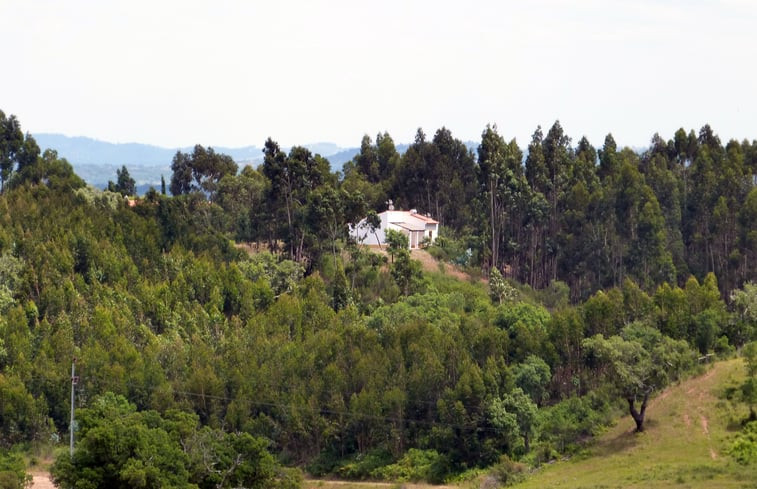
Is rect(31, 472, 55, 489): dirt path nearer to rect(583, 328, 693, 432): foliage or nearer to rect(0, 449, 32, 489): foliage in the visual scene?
rect(0, 449, 32, 489): foliage

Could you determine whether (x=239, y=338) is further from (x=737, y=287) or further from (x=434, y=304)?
(x=737, y=287)

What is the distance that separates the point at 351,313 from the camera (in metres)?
59.3

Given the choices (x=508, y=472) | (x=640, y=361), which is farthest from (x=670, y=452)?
(x=508, y=472)

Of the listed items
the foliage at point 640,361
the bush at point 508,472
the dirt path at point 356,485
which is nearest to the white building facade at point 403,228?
the foliage at point 640,361

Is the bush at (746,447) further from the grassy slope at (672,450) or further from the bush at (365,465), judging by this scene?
the bush at (365,465)

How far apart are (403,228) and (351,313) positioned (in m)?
17.5

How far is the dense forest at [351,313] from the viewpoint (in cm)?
4672

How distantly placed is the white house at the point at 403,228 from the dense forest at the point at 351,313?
1.59 meters

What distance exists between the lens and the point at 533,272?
7738cm

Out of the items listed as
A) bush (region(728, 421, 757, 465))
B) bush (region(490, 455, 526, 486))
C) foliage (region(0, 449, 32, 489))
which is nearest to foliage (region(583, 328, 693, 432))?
bush (region(728, 421, 757, 465))

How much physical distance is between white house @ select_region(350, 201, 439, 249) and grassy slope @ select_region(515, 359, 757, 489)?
91.0 feet

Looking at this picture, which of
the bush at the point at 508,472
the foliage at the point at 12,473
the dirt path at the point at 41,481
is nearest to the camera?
the foliage at the point at 12,473

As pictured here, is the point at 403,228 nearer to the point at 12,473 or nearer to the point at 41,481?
the point at 41,481

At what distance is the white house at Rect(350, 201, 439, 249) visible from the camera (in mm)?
74938
